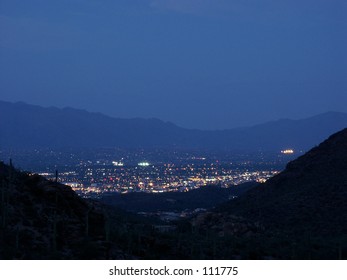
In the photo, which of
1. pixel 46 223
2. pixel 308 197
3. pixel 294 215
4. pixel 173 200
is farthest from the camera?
pixel 173 200

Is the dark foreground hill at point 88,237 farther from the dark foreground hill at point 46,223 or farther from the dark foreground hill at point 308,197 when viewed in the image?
the dark foreground hill at point 308,197

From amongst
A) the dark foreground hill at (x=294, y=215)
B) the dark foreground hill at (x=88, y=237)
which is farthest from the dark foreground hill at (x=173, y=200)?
the dark foreground hill at (x=88, y=237)

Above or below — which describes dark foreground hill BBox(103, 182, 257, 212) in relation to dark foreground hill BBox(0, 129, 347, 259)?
above

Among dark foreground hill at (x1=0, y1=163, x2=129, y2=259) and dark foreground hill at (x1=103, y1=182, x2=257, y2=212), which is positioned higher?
dark foreground hill at (x1=103, y1=182, x2=257, y2=212)

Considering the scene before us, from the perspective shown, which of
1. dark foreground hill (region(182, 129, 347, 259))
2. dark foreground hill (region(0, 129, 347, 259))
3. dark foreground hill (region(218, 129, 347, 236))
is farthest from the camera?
dark foreground hill (region(218, 129, 347, 236))

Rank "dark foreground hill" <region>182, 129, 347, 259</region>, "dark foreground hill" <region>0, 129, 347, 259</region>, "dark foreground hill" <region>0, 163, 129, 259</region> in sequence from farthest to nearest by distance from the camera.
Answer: "dark foreground hill" <region>182, 129, 347, 259</region> → "dark foreground hill" <region>0, 129, 347, 259</region> → "dark foreground hill" <region>0, 163, 129, 259</region>

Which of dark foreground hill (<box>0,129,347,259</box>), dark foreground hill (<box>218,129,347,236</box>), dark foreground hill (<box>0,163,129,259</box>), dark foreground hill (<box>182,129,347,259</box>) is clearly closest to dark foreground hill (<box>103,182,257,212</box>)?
dark foreground hill (<box>218,129,347,236</box>)

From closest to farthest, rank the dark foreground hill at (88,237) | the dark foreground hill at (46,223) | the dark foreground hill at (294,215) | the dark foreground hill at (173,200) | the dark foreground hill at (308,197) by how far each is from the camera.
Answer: the dark foreground hill at (46,223) < the dark foreground hill at (88,237) < the dark foreground hill at (294,215) < the dark foreground hill at (308,197) < the dark foreground hill at (173,200)

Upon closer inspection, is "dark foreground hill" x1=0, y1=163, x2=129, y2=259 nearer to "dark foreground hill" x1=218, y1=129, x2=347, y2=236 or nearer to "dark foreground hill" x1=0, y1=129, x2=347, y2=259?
"dark foreground hill" x1=0, y1=129, x2=347, y2=259

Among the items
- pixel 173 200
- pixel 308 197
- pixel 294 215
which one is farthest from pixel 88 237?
pixel 173 200

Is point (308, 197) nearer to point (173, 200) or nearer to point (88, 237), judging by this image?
point (88, 237)

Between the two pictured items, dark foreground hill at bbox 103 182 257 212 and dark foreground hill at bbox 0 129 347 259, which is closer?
dark foreground hill at bbox 0 129 347 259

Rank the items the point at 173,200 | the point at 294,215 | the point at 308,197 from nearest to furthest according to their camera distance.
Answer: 1. the point at 294,215
2. the point at 308,197
3. the point at 173,200
